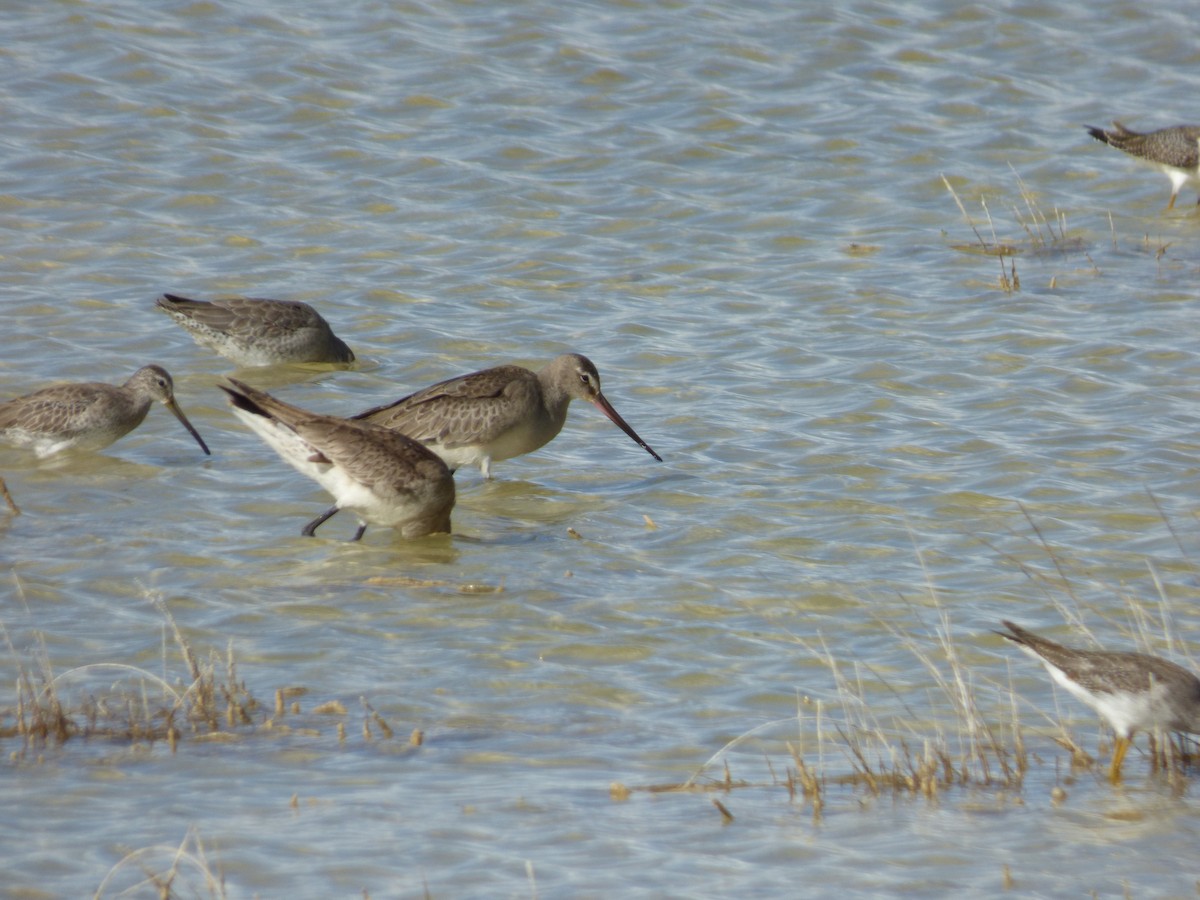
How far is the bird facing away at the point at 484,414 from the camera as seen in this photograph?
348 inches

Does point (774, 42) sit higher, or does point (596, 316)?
point (774, 42)

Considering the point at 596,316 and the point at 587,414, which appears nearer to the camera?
the point at 587,414

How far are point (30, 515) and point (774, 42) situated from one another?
10.3m

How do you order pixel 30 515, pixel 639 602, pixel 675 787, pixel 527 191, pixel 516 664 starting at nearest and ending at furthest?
pixel 675 787, pixel 516 664, pixel 639 602, pixel 30 515, pixel 527 191

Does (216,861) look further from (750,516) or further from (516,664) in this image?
(750,516)

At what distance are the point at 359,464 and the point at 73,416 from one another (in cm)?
180

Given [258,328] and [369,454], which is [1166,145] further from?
[369,454]

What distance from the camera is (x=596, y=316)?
1134 cm

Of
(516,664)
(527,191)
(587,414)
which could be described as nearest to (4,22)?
(527,191)

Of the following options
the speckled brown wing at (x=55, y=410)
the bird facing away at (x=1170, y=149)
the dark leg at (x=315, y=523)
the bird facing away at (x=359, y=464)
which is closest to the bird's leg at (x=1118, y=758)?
the bird facing away at (x=359, y=464)

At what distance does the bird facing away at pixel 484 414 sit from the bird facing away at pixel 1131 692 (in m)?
3.74

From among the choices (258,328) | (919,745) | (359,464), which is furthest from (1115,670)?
(258,328)

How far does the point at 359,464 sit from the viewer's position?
776 centimetres

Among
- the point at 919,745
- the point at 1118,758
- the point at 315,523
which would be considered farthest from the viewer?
the point at 315,523
